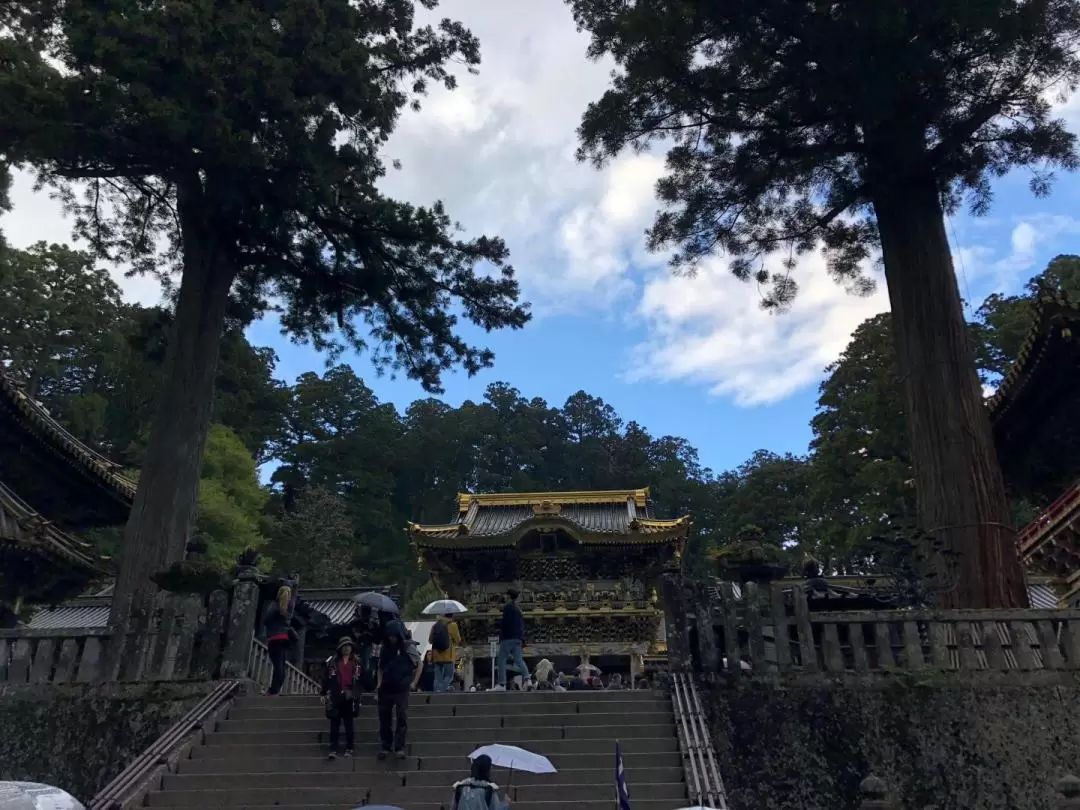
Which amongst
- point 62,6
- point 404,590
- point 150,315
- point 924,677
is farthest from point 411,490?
point 924,677

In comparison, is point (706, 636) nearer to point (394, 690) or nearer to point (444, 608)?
point (394, 690)

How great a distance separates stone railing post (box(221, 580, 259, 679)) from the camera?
9.48 m

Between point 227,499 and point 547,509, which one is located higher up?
point 227,499

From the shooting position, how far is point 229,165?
11.7 m

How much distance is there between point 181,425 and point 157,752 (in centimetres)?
550

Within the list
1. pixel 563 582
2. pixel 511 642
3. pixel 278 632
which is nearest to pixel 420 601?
pixel 563 582

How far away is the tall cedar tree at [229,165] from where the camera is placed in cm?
1102

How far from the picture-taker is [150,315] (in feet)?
46.7

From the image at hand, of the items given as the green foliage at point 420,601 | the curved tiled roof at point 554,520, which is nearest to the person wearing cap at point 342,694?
the curved tiled roof at point 554,520

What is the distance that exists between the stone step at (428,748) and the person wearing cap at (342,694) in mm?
206

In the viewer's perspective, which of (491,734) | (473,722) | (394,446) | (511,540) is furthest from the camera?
(394,446)

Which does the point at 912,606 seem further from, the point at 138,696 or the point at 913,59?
the point at 138,696

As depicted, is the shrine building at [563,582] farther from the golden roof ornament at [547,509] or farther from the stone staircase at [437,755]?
the stone staircase at [437,755]

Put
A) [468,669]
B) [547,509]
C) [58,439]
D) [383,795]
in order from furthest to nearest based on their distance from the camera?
[547,509] < [468,669] < [58,439] < [383,795]
